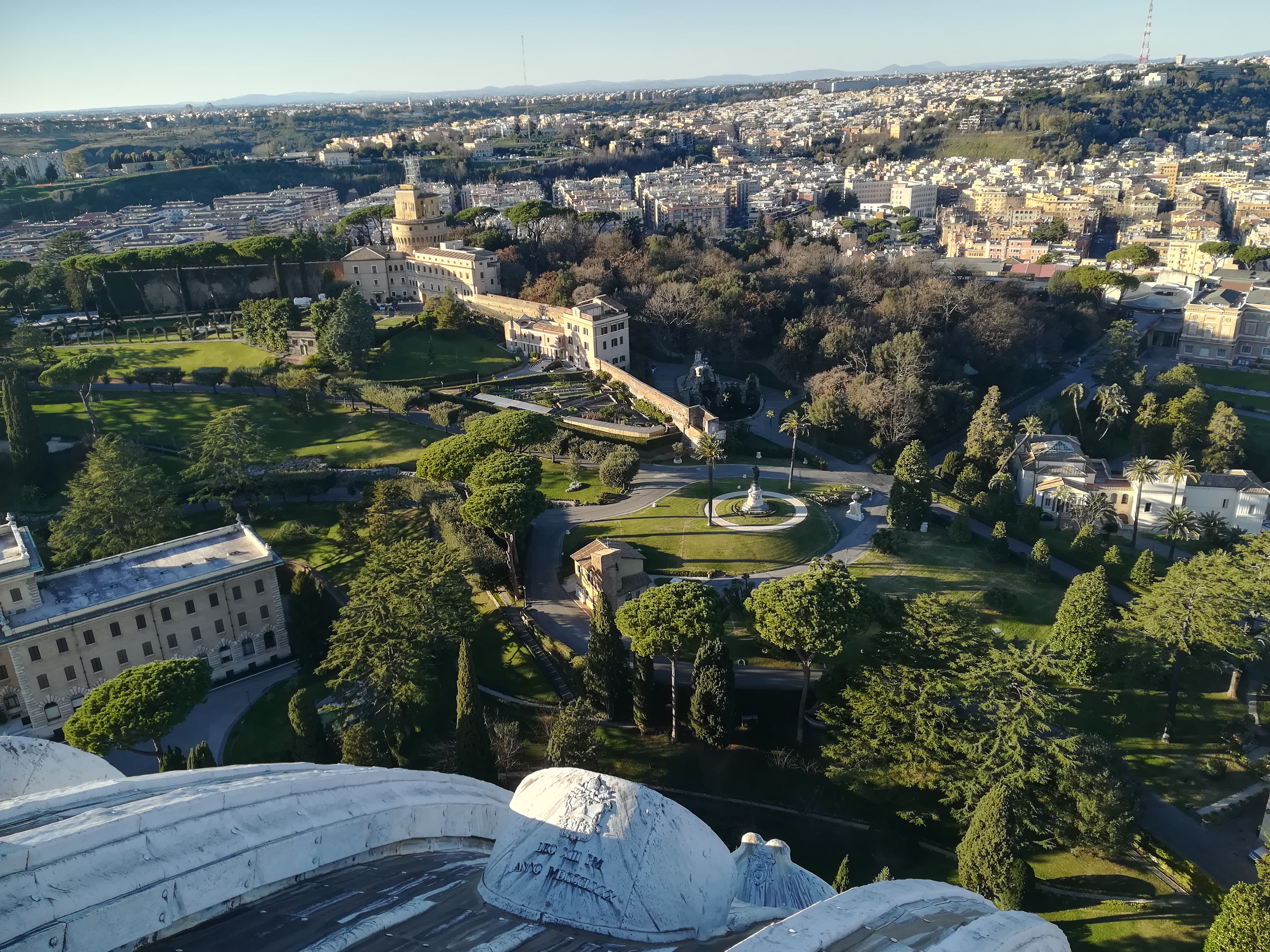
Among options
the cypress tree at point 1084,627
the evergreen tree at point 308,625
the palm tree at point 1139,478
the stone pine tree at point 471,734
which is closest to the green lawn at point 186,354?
the evergreen tree at point 308,625

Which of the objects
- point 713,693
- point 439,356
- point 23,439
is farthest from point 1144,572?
point 23,439

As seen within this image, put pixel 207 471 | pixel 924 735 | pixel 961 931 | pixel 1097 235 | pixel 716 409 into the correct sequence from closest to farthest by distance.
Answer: pixel 961 931
pixel 924 735
pixel 207 471
pixel 716 409
pixel 1097 235

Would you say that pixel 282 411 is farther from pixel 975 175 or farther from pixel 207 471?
pixel 975 175

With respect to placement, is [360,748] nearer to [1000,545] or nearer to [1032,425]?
[1000,545]

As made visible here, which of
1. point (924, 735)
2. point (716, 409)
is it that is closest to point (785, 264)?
point (716, 409)

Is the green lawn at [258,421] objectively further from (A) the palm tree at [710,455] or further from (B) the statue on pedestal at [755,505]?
(B) the statue on pedestal at [755,505]

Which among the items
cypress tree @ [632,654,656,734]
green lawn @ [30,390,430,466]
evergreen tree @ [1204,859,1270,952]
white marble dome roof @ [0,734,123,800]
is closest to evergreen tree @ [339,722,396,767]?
cypress tree @ [632,654,656,734]
